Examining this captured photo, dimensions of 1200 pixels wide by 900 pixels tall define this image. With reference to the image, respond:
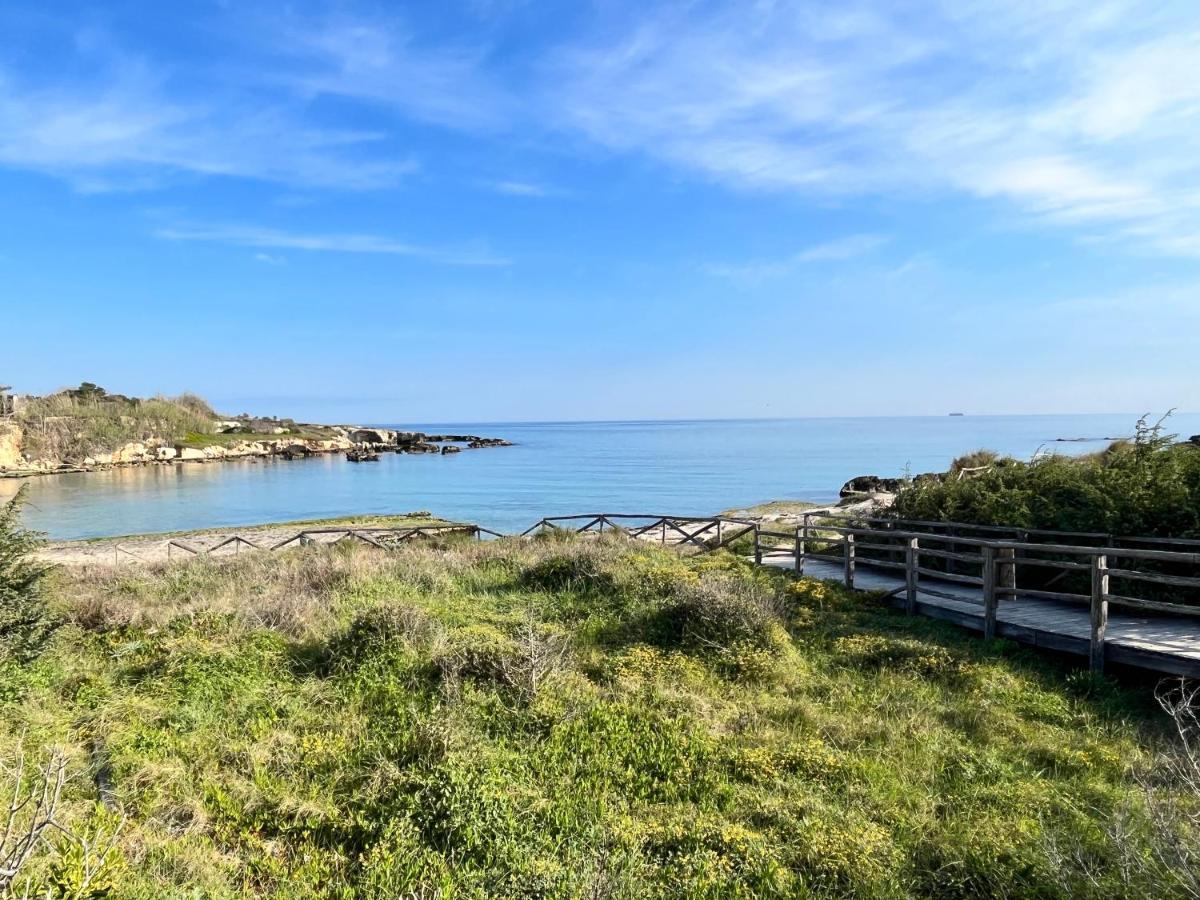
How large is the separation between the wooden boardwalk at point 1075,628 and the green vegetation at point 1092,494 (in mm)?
1783

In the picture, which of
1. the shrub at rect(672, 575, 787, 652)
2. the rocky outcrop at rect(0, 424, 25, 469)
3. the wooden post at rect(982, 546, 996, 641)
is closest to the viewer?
the shrub at rect(672, 575, 787, 652)

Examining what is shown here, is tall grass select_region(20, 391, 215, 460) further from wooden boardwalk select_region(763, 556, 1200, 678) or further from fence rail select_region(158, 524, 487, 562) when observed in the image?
wooden boardwalk select_region(763, 556, 1200, 678)

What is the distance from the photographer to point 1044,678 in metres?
8.54

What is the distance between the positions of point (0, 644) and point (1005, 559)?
1327 centimetres

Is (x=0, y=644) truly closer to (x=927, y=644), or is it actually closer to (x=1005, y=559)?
(x=927, y=644)

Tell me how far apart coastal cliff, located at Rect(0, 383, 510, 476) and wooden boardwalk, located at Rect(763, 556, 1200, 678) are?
8446cm

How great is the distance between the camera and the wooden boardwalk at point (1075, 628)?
808 cm

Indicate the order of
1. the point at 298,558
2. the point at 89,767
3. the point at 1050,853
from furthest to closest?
the point at 298,558 → the point at 89,767 → the point at 1050,853

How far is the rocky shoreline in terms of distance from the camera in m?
73.4

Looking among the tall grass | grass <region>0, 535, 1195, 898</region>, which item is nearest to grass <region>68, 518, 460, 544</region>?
grass <region>0, 535, 1195, 898</region>

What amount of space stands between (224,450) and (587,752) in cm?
9887

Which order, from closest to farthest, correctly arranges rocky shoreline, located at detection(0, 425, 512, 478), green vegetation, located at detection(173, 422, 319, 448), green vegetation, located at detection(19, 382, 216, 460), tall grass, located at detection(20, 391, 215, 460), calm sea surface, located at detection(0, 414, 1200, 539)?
calm sea surface, located at detection(0, 414, 1200, 539) < rocky shoreline, located at detection(0, 425, 512, 478) < tall grass, located at detection(20, 391, 215, 460) < green vegetation, located at detection(19, 382, 216, 460) < green vegetation, located at detection(173, 422, 319, 448)

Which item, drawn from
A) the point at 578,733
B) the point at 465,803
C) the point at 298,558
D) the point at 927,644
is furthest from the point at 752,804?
the point at 298,558

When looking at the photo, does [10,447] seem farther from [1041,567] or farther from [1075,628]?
[1075,628]
